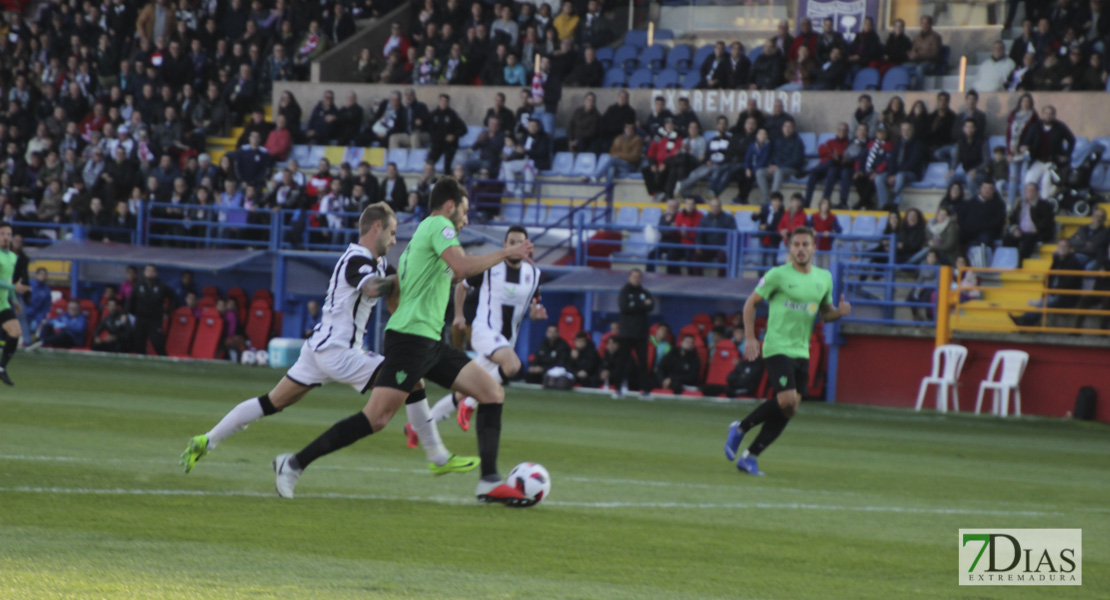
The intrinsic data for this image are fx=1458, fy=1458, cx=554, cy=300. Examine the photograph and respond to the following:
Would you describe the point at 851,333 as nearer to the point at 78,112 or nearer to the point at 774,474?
the point at 774,474

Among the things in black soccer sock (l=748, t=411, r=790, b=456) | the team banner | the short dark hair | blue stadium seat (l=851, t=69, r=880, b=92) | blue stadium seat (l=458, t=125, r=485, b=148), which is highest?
the team banner

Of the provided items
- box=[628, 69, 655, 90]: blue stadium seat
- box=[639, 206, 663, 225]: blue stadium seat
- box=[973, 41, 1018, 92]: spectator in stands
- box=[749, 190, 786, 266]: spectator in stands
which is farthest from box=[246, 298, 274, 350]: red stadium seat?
box=[973, 41, 1018, 92]: spectator in stands

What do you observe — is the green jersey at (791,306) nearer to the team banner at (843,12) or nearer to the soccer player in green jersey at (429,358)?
the soccer player in green jersey at (429,358)

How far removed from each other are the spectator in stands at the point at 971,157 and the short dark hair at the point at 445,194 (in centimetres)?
1582

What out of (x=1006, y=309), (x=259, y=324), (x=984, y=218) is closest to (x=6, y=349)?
(x=259, y=324)

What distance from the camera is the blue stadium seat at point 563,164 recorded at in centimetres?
2684

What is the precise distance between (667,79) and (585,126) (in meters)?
2.47

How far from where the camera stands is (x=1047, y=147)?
22047 mm

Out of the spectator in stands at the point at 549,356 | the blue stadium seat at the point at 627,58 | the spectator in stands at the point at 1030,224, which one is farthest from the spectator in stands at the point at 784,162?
the blue stadium seat at the point at 627,58

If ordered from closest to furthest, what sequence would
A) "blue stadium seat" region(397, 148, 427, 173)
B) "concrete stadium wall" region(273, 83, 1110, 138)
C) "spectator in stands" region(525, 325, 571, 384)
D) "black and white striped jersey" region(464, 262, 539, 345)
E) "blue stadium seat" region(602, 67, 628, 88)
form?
"black and white striped jersey" region(464, 262, 539, 345) → "spectator in stands" region(525, 325, 571, 384) → "concrete stadium wall" region(273, 83, 1110, 138) → "blue stadium seat" region(397, 148, 427, 173) → "blue stadium seat" region(602, 67, 628, 88)

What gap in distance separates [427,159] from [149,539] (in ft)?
68.0

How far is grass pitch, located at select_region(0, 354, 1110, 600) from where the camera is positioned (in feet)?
19.3

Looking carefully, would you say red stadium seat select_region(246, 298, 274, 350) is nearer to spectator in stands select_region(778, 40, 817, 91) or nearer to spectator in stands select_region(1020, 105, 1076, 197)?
spectator in stands select_region(778, 40, 817, 91)

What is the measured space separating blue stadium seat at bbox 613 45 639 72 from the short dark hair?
2129cm
